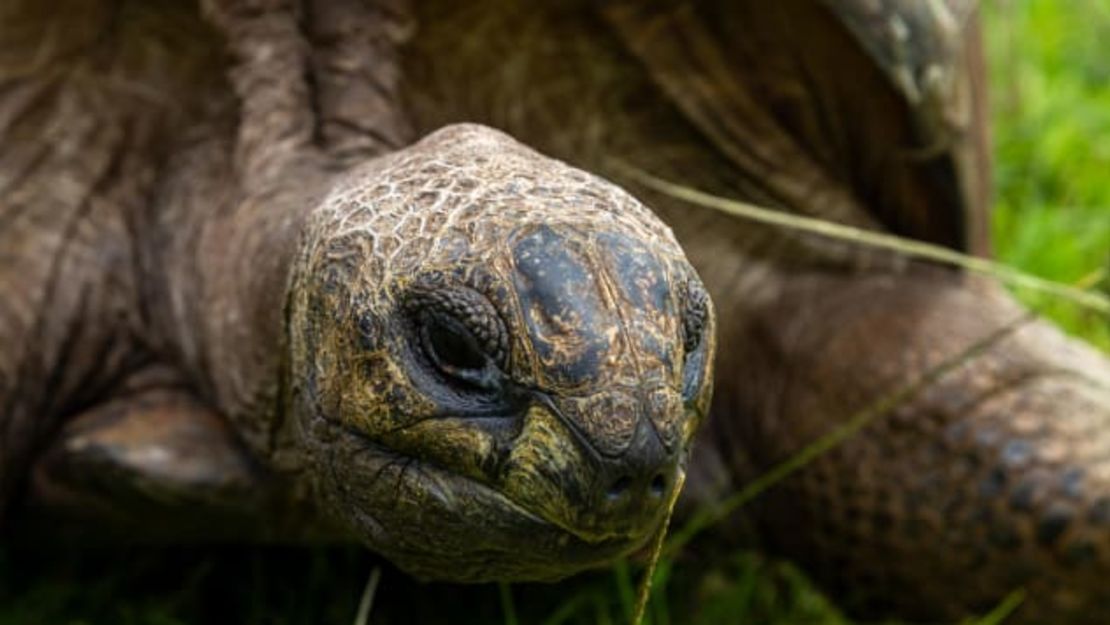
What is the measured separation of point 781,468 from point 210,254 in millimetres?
907

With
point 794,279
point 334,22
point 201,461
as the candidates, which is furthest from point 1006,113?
point 201,461

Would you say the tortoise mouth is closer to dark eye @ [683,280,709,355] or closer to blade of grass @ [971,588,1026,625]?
dark eye @ [683,280,709,355]

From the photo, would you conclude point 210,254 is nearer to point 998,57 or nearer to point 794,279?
point 794,279

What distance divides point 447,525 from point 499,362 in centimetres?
20

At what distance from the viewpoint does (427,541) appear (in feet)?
6.55

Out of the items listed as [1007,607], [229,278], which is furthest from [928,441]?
[229,278]

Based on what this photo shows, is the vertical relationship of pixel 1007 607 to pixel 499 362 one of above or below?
below

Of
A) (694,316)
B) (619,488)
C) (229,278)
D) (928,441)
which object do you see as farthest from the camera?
(928,441)

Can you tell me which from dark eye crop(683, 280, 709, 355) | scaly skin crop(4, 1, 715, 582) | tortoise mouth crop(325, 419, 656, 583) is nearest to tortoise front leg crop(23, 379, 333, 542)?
scaly skin crop(4, 1, 715, 582)

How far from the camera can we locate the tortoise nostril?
1798 mm

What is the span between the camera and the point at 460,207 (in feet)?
6.42

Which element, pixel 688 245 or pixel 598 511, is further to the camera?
pixel 688 245

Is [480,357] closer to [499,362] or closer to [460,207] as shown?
[499,362]

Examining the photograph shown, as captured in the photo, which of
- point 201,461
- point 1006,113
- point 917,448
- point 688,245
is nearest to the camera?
point 201,461
